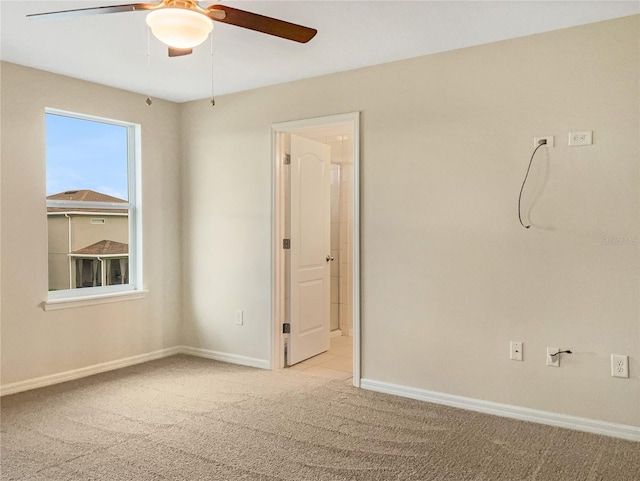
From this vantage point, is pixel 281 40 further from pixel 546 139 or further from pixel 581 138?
pixel 581 138

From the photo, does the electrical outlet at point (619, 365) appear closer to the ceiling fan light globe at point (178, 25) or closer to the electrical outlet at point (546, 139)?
the electrical outlet at point (546, 139)

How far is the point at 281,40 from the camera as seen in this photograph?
3.31 meters

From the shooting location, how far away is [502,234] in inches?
132

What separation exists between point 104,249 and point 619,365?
3.94m

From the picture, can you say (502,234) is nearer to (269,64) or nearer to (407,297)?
(407,297)

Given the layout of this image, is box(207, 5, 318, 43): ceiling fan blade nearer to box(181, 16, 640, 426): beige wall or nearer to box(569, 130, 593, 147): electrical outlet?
box(181, 16, 640, 426): beige wall

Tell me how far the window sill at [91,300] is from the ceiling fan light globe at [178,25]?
9.07ft

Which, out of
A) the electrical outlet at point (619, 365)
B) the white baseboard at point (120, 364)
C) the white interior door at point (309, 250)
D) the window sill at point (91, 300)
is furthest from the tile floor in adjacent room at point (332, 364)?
the electrical outlet at point (619, 365)

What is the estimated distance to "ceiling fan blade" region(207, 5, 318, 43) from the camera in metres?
2.13

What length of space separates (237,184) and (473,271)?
7.32ft

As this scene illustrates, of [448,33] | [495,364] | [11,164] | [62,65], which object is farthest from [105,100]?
[495,364]

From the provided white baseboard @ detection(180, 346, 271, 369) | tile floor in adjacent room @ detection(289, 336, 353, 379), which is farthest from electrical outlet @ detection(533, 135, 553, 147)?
white baseboard @ detection(180, 346, 271, 369)

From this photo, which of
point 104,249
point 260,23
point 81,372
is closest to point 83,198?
point 104,249

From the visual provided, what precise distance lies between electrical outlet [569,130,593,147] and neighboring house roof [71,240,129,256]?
3659mm
